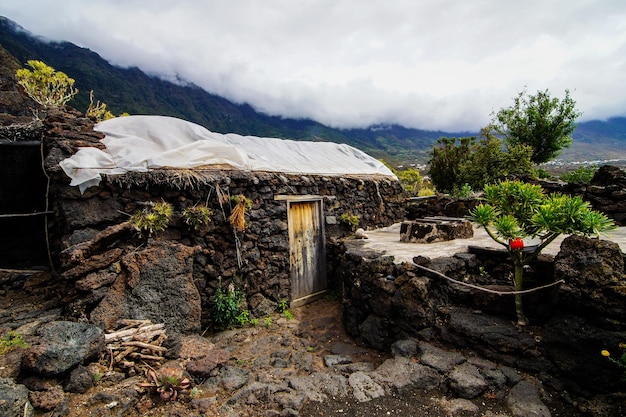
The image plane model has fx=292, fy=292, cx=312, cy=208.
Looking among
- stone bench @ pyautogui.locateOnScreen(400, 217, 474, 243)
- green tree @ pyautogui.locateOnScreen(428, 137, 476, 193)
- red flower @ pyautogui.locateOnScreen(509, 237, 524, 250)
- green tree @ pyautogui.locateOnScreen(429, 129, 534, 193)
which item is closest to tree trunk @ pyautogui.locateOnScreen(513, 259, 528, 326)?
red flower @ pyautogui.locateOnScreen(509, 237, 524, 250)

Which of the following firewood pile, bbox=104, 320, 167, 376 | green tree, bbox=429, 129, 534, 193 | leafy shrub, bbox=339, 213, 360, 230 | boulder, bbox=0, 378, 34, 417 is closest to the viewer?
boulder, bbox=0, 378, 34, 417

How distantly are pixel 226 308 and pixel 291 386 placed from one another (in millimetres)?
2668

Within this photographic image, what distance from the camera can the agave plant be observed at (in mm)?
3445

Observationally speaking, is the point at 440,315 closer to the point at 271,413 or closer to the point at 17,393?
the point at 271,413

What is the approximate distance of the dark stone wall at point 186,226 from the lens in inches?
184

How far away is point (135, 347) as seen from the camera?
13.6 ft

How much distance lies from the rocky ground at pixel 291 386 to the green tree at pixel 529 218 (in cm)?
119

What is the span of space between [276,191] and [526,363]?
5.45 metres

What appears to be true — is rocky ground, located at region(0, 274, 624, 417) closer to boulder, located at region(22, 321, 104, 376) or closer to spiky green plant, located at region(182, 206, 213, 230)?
boulder, located at region(22, 321, 104, 376)

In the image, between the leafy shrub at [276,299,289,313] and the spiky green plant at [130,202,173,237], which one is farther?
the leafy shrub at [276,299,289,313]

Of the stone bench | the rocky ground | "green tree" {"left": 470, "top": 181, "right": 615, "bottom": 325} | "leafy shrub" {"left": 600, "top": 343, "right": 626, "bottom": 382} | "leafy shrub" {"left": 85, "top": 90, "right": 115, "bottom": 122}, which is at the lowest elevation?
the rocky ground

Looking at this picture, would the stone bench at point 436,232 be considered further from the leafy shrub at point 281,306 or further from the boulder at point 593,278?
the leafy shrub at point 281,306

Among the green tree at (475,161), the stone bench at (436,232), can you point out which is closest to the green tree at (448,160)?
the green tree at (475,161)

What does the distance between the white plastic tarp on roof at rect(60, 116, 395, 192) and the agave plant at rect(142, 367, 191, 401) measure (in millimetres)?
3188
